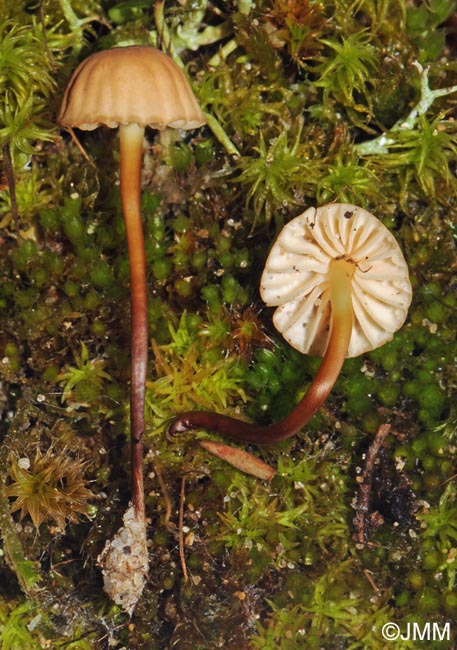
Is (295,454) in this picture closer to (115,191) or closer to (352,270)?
(352,270)

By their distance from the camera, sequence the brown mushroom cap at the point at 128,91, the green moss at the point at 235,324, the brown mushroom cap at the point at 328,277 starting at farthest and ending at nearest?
the green moss at the point at 235,324 < the brown mushroom cap at the point at 328,277 < the brown mushroom cap at the point at 128,91

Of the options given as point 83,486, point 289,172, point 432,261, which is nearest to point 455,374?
point 432,261

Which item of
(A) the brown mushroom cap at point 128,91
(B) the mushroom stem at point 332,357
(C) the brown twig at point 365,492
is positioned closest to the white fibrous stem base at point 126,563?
(B) the mushroom stem at point 332,357

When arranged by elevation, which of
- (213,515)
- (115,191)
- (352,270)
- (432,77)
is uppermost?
(432,77)

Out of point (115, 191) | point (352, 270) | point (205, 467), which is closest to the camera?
point (352, 270)

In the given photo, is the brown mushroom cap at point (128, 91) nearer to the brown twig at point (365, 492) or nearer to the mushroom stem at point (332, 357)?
the mushroom stem at point (332, 357)

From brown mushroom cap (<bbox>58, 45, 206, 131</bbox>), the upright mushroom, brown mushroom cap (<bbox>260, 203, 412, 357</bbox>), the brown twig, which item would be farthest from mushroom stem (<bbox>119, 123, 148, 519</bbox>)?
the brown twig
